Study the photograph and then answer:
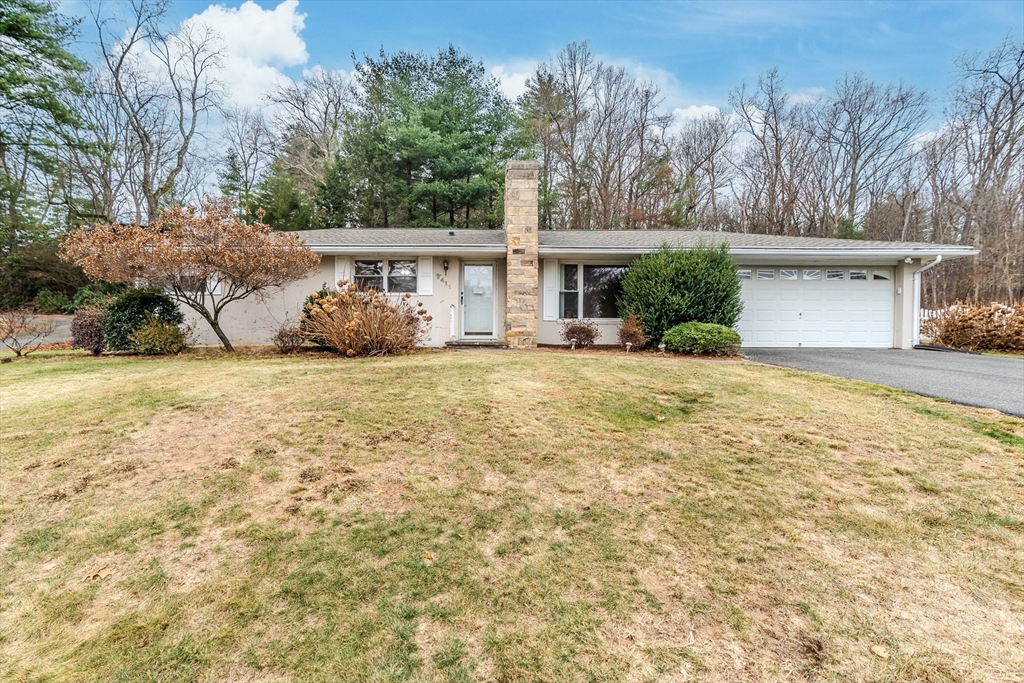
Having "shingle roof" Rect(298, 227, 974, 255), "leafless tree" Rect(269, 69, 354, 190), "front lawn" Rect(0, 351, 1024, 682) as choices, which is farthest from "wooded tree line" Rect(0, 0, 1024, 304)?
"front lawn" Rect(0, 351, 1024, 682)

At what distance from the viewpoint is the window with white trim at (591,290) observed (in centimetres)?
1116

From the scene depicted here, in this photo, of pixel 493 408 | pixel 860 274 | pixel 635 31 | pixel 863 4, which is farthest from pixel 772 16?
pixel 493 408

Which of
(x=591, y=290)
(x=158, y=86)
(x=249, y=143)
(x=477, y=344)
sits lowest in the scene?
(x=477, y=344)

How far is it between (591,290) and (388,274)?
5099 millimetres

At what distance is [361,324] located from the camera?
8.02 meters

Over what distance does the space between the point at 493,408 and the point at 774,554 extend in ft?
9.20

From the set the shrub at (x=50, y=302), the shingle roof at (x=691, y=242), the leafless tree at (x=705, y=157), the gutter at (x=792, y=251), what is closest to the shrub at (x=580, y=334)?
the gutter at (x=792, y=251)

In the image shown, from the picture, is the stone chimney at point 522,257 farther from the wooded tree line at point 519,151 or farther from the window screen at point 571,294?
the wooded tree line at point 519,151

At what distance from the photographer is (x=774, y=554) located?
7.77 feet

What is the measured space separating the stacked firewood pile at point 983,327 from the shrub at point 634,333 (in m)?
8.86

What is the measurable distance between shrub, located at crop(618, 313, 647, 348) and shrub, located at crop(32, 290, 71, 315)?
19.4m

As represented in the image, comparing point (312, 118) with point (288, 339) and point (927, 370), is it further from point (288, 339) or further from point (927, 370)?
point (927, 370)

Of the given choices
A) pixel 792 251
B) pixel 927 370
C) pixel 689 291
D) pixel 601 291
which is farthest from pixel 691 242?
pixel 927 370

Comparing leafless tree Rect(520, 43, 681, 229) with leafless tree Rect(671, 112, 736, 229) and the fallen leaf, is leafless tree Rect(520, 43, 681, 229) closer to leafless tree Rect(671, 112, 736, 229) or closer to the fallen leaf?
leafless tree Rect(671, 112, 736, 229)
